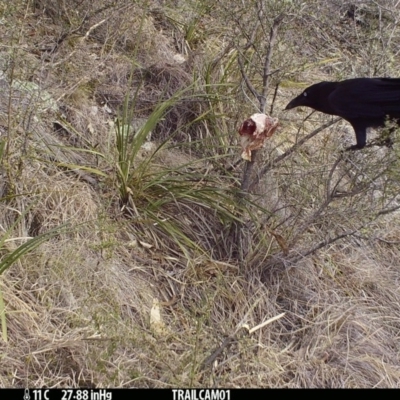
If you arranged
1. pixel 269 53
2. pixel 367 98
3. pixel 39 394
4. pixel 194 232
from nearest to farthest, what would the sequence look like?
pixel 39 394 < pixel 367 98 < pixel 269 53 < pixel 194 232

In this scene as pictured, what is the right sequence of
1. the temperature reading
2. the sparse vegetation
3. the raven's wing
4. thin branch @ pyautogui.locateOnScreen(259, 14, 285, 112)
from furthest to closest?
thin branch @ pyautogui.locateOnScreen(259, 14, 285, 112) → the raven's wing → the sparse vegetation → the temperature reading

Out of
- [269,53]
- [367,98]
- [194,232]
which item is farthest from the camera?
[194,232]

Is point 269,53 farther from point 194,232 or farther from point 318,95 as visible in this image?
point 194,232

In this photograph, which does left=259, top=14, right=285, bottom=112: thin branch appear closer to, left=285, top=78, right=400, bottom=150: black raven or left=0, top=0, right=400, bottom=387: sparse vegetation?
left=0, top=0, right=400, bottom=387: sparse vegetation

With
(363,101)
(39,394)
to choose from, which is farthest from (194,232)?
(39,394)

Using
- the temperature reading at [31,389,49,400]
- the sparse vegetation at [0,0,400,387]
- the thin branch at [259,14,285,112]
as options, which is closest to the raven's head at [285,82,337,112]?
the sparse vegetation at [0,0,400,387]

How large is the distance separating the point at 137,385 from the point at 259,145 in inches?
46.4

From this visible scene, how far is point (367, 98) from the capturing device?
2959mm

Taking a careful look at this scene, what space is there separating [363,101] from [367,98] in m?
0.02

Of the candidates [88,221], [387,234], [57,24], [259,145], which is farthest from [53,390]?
[57,24]

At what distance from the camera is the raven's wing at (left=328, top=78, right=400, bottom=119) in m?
2.91

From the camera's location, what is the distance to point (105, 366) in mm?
2637

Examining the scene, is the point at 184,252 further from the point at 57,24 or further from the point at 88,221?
the point at 57,24

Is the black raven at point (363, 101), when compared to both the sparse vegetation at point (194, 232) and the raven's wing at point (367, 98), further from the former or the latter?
the sparse vegetation at point (194, 232)
